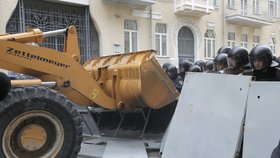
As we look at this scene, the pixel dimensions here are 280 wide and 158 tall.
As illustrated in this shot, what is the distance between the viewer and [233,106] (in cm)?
420

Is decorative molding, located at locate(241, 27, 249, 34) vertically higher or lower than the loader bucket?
higher

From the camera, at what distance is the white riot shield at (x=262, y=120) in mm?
3744

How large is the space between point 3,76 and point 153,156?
418 centimetres

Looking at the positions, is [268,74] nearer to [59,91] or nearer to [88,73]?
[88,73]

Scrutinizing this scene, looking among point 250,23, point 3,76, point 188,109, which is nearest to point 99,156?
point 188,109

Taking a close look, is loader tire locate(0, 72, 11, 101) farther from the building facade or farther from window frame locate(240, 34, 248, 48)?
window frame locate(240, 34, 248, 48)

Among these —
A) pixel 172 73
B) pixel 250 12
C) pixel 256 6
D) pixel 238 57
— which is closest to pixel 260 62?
pixel 238 57

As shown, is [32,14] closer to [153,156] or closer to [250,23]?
[153,156]

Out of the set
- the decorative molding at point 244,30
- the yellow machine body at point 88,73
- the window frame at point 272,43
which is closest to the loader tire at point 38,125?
the yellow machine body at point 88,73

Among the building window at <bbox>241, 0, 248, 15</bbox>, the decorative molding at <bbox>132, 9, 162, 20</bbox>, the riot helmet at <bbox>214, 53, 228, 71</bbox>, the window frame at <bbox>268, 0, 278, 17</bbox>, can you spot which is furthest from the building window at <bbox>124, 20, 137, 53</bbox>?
the window frame at <bbox>268, 0, 278, 17</bbox>

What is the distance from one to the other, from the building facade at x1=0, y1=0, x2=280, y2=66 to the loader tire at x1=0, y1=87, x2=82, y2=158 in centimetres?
985

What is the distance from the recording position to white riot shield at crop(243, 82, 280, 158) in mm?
3744

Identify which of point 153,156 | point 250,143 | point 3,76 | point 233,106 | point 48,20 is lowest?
point 153,156

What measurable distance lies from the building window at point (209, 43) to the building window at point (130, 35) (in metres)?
5.27
